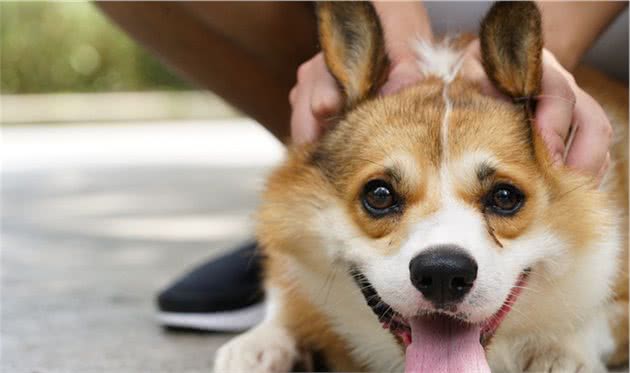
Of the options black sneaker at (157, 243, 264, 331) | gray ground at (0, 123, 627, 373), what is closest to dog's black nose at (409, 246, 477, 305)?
gray ground at (0, 123, 627, 373)

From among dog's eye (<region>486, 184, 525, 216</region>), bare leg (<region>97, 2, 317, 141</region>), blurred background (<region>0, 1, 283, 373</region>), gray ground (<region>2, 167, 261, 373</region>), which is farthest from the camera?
bare leg (<region>97, 2, 317, 141</region>)

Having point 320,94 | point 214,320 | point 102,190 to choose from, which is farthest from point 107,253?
point 102,190

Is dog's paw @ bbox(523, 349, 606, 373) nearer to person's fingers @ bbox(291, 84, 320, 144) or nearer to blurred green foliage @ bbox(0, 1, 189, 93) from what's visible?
person's fingers @ bbox(291, 84, 320, 144)

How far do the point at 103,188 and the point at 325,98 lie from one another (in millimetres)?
4656

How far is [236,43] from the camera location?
142 inches

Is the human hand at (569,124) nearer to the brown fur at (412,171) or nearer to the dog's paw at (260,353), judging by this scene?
the brown fur at (412,171)

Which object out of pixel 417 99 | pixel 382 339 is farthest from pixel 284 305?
pixel 417 99

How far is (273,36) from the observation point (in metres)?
3.49

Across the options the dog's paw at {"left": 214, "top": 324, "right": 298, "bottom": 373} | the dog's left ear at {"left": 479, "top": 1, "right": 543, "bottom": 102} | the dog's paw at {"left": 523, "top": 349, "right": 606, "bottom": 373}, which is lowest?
the dog's paw at {"left": 214, "top": 324, "right": 298, "bottom": 373}

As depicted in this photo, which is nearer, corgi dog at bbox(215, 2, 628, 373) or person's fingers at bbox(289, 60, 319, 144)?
corgi dog at bbox(215, 2, 628, 373)

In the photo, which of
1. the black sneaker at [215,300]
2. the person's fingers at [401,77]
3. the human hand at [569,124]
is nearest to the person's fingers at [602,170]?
the human hand at [569,124]

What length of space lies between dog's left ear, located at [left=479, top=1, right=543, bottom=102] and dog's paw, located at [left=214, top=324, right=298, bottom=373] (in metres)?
0.86

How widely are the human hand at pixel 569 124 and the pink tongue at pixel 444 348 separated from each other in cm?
48

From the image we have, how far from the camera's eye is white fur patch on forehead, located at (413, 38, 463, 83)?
262cm
